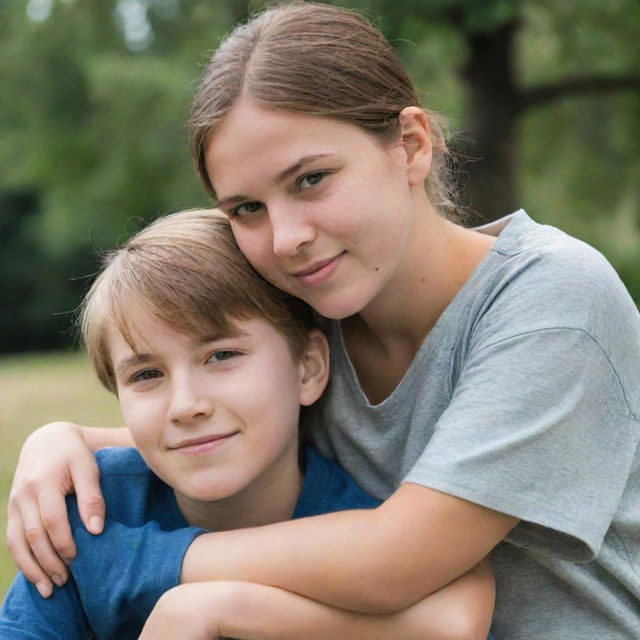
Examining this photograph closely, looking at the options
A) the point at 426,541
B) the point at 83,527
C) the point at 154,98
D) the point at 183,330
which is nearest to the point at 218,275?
the point at 183,330

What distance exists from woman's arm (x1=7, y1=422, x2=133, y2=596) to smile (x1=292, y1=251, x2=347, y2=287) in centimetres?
71

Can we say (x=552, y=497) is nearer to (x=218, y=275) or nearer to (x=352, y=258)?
(x=352, y=258)

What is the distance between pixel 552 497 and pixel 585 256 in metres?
0.55

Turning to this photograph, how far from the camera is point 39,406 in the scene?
10.7 metres

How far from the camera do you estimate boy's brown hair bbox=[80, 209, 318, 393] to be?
253 cm

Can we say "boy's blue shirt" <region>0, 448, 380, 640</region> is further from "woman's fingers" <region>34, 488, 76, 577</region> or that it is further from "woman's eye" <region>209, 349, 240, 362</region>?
"woman's eye" <region>209, 349, 240, 362</region>

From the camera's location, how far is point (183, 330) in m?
2.49

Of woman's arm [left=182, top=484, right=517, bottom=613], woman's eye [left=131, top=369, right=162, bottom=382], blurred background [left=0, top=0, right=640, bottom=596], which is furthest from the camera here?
blurred background [left=0, top=0, right=640, bottom=596]

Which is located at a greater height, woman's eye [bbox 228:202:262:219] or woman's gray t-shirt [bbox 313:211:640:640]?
woman's eye [bbox 228:202:262:219]

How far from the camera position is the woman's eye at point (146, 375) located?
2.54 metres

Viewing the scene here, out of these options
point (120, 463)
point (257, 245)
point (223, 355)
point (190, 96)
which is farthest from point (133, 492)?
point (190, 96)

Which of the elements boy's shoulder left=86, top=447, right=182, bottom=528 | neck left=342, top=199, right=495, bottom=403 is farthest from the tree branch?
boy's shoulder left=86, top=447, right=182, bottom=528

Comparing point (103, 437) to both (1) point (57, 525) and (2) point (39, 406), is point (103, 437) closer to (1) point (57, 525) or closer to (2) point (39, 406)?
(1) point (57, 525)

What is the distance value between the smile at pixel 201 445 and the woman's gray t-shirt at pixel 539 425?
0.44 meters
